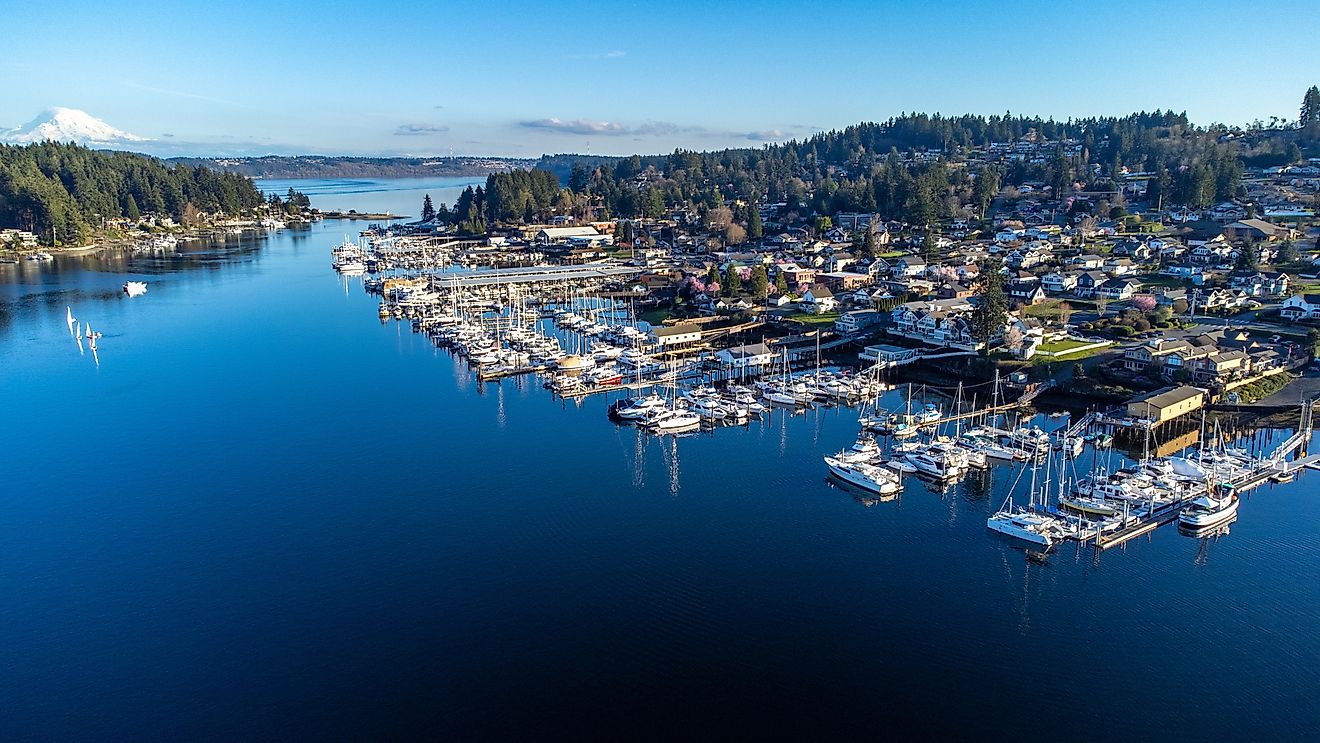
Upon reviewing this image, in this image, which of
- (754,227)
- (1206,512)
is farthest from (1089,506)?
(754,227)

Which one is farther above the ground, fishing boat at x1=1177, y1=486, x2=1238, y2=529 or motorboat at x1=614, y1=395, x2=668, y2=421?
motorboat at x1=614, y1=395, x2=668, y2=421

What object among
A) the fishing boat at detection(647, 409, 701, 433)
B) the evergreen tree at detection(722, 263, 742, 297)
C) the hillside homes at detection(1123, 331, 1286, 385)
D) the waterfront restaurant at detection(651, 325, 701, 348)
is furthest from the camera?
the evergreen tree at detection(722, 263, 742, 297)

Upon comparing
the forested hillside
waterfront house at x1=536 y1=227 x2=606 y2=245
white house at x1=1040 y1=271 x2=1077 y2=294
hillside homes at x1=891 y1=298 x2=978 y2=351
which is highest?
the forested hillside

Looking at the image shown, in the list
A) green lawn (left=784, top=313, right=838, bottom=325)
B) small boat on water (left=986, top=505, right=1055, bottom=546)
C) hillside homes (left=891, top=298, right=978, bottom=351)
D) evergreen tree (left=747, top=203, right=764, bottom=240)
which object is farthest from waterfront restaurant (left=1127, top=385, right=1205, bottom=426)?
evergreen tree (left=747, top=203, right=764, bottom=240)

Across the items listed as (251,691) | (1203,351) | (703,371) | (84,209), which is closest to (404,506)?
(251,691)

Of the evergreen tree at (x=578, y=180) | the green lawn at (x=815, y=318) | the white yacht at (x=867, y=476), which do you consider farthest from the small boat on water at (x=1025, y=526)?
the evergreen tree at (x=578, y=180)

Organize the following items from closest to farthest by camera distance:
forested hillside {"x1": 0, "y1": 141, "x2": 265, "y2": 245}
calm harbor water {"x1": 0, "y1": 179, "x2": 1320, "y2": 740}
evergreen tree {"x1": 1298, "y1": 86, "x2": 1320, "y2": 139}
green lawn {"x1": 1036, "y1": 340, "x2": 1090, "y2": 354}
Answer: calm harbor water {"x1": 0, "y1": 179, "x2": 1320, "y2": 740}
green lawn {"x1": 1036, "y1": 340, "x2": 1090, "y2": 354}
forested hillside {"x1": 0, "y1": 141, "x2": 265, "y2": 245}
evergreen tree {"x1": 1298, "y1": 86, "x2": 1320, "y2": 139}

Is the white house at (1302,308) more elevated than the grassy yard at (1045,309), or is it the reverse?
the white house at (1302,308)

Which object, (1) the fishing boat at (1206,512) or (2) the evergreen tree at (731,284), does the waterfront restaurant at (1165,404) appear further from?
(2) the evergreen tree at (731,284)

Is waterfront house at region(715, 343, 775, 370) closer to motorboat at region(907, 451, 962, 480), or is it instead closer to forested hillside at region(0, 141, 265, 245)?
motorboat at region(907, 451, 962, 480)
